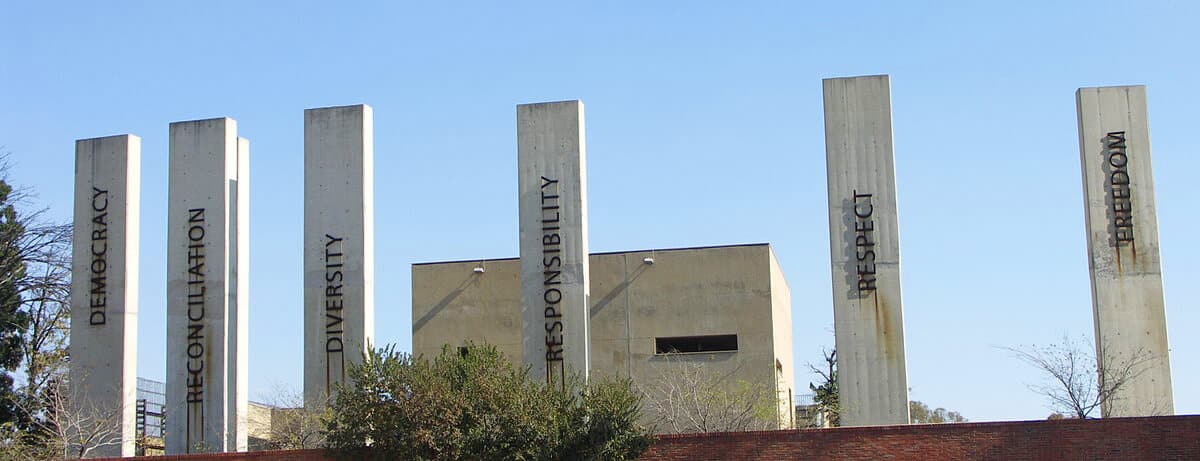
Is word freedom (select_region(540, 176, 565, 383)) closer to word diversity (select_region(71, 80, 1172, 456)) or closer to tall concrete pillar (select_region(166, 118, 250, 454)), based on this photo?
word diversity (select_region(71, 80, 1172, 456))

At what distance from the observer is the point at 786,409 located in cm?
5062

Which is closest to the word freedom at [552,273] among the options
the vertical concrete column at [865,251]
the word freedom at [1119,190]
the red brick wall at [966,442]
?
the red brick wall at [966,442]

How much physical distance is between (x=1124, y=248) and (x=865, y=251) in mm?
5325

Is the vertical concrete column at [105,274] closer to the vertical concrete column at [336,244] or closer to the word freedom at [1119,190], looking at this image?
the vertical concrete column at [336,244]

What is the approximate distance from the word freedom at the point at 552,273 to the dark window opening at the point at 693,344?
49.7 ft

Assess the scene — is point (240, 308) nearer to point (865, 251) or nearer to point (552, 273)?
point (552, 273)

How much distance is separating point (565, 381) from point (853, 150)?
796 cm

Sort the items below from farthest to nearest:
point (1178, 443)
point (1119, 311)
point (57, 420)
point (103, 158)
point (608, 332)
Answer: point (608, 332) < point (103, 158) < point (57, 420) < point (1119, 311) < point (1178, 443)

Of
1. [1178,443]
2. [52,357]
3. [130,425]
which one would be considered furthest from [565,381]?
[52,357]

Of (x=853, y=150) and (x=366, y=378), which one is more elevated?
(x=853, y=150)

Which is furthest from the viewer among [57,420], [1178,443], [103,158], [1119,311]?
[103,158]

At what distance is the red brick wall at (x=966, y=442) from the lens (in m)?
29.7

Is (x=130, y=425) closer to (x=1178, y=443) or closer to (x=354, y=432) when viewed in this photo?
(x=354, y=432)

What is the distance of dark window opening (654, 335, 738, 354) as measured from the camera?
161ft
